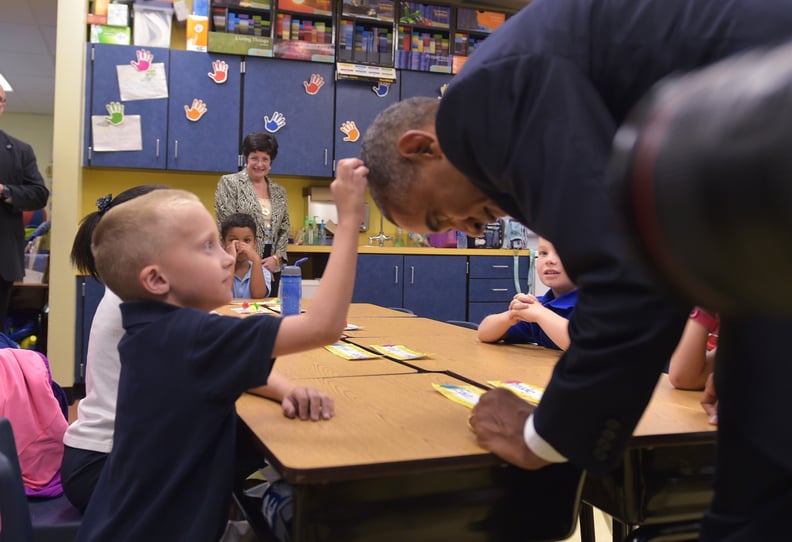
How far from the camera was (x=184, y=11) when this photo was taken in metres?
4.93

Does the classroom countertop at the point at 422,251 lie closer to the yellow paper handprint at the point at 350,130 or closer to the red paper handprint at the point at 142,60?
the yellow paper handprint at the point at 350,130

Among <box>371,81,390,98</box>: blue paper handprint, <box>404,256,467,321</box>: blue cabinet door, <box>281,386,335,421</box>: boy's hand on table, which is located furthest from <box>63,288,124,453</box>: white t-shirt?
<box>371,81,390,98</box>: blue paper handprint

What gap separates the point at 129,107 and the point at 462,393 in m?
4.27

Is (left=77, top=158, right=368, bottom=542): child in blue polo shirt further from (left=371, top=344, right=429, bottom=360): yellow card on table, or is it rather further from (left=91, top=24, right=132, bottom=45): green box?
(left=91, top=24, right=132, bottom=45): green box

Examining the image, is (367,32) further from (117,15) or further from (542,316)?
(542,316)

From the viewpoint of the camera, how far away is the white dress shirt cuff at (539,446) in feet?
2.64

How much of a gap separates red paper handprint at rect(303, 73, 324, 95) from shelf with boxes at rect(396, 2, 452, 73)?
0.64 meters

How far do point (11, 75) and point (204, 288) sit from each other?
810cm

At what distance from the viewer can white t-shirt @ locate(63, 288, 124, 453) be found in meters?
1.34

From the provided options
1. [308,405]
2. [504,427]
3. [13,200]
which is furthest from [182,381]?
[13,200]

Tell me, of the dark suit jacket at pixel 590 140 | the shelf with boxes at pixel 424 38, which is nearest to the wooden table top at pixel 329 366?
the dark suit jacket at pixel 590 140

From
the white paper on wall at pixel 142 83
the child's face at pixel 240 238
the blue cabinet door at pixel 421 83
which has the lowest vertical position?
the child's face at pixel 240 238

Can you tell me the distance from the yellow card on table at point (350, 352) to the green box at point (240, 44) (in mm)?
3691

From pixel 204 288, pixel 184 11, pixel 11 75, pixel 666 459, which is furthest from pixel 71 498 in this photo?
pixel 11 75
